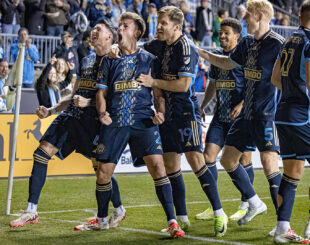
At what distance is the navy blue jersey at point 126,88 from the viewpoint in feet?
20.1

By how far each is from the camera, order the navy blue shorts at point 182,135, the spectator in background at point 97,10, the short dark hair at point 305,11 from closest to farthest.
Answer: the short dark hair at point 305,11 → the navy blue shorts at point 182,135 → the spectator in background at point 97,10

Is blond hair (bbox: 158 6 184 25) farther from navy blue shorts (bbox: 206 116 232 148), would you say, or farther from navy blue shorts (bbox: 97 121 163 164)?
navy blue shorts (bbox: 206 116 232 148)

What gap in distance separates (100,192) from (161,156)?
0.73 m

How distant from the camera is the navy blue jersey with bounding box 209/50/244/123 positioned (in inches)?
294

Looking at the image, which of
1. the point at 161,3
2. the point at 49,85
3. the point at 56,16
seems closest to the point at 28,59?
the point at 56,16

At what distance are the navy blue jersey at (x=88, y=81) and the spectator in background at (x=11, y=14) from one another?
982 cm

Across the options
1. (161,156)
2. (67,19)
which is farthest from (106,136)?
(67,19)

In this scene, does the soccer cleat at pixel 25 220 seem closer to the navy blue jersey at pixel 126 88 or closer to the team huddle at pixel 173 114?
the team huddle at pixel 173 114

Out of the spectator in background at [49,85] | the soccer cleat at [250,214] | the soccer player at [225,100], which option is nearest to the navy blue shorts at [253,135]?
the soccer player at [225,100]

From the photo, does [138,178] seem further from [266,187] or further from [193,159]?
[193,159]

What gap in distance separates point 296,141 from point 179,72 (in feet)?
4.31

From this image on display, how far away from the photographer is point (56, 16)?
16828 mm

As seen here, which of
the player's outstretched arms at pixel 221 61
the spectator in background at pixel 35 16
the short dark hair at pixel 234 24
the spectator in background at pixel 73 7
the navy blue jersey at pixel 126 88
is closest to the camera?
the navy blue jersey at pixel 126 88

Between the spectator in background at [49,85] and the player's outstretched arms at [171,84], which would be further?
the spectator in background at [49,85]
